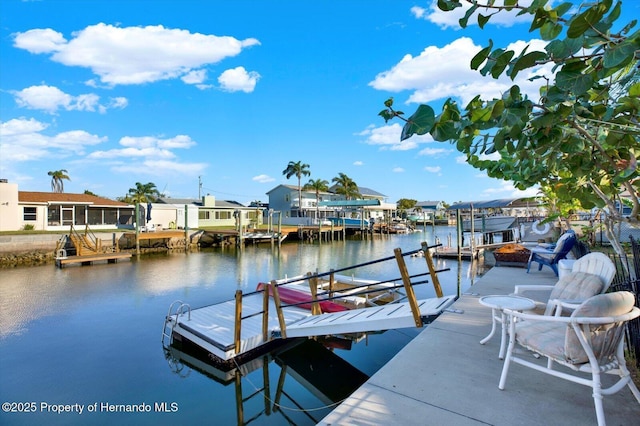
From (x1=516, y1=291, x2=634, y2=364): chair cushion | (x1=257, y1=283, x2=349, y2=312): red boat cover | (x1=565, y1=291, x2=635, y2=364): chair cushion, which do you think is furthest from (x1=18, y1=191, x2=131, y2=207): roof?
(x1=565, y1=291, x2=635, y2=364): chair cushion

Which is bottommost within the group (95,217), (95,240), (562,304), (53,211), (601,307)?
(95,240)

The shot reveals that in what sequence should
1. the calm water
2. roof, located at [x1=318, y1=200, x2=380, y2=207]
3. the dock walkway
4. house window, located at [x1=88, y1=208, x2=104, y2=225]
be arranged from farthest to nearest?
roof, located at [x1=318, y1=200, x2=380, y2=207] → house window, located at [x1=88, y1=208, x2=104, y2=225] → the calm water → the dock walkway

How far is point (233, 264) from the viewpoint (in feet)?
67.4

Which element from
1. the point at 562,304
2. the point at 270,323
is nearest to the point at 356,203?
the point at 270,323

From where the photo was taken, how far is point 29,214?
80.7 ft

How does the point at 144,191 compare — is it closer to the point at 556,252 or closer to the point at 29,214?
the point at 29,214

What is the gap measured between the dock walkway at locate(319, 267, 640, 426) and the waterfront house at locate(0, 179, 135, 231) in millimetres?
29449

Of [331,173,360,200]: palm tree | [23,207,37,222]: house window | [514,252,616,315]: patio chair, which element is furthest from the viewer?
[331,173,360,200]: palm tree

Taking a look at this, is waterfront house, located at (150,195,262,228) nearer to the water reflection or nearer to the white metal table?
the water reflection

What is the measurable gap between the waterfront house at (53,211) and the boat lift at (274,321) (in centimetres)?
2361

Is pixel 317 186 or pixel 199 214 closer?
pixel 199 214

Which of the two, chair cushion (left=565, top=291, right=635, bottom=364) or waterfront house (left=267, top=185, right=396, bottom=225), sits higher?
waterfront house (left=267, top=185, right=396, bottom=225)

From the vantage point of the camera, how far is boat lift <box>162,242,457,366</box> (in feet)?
15.4

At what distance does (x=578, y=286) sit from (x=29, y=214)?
105ft
